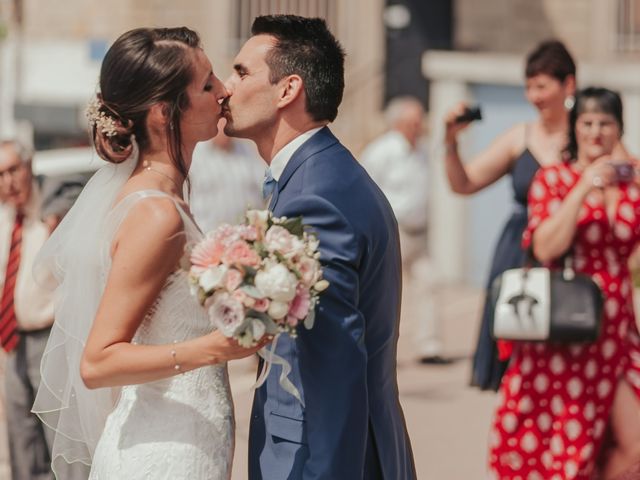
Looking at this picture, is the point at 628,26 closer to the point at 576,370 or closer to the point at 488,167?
the point at 488,167

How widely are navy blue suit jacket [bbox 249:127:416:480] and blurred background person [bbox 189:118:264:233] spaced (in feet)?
20.9

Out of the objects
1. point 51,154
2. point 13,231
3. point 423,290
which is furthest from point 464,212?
point 13,231

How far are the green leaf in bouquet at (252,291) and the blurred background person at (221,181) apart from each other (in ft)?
22.3

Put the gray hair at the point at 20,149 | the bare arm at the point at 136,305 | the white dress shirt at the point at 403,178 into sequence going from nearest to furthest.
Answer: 1. the bare arm at the point at 136,305
2. the gray hair at the point at 20,149
3. the white dress shirt at the point at 403,178

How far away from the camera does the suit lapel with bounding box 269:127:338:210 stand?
13.3 feet

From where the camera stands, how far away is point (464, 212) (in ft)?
50.1

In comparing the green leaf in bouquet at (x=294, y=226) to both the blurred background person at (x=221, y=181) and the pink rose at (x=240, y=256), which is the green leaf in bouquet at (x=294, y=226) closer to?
the pink rose at (x=240, y=256)

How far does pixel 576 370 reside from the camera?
5750 mm

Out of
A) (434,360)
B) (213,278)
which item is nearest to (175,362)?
(213,278)

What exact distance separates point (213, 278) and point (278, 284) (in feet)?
0.53

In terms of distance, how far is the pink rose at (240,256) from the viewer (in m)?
3.56

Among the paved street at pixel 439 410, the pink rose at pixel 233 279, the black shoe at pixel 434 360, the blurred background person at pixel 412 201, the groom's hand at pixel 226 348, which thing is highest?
the pink rose at pixel 233 279

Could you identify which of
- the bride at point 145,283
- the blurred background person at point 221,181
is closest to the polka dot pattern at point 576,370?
the bride at point 145,283

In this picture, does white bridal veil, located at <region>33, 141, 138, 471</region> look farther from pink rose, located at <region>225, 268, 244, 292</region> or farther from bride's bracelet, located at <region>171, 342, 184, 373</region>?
pink rose, located at <region>225, 268, 244, 292</region>
